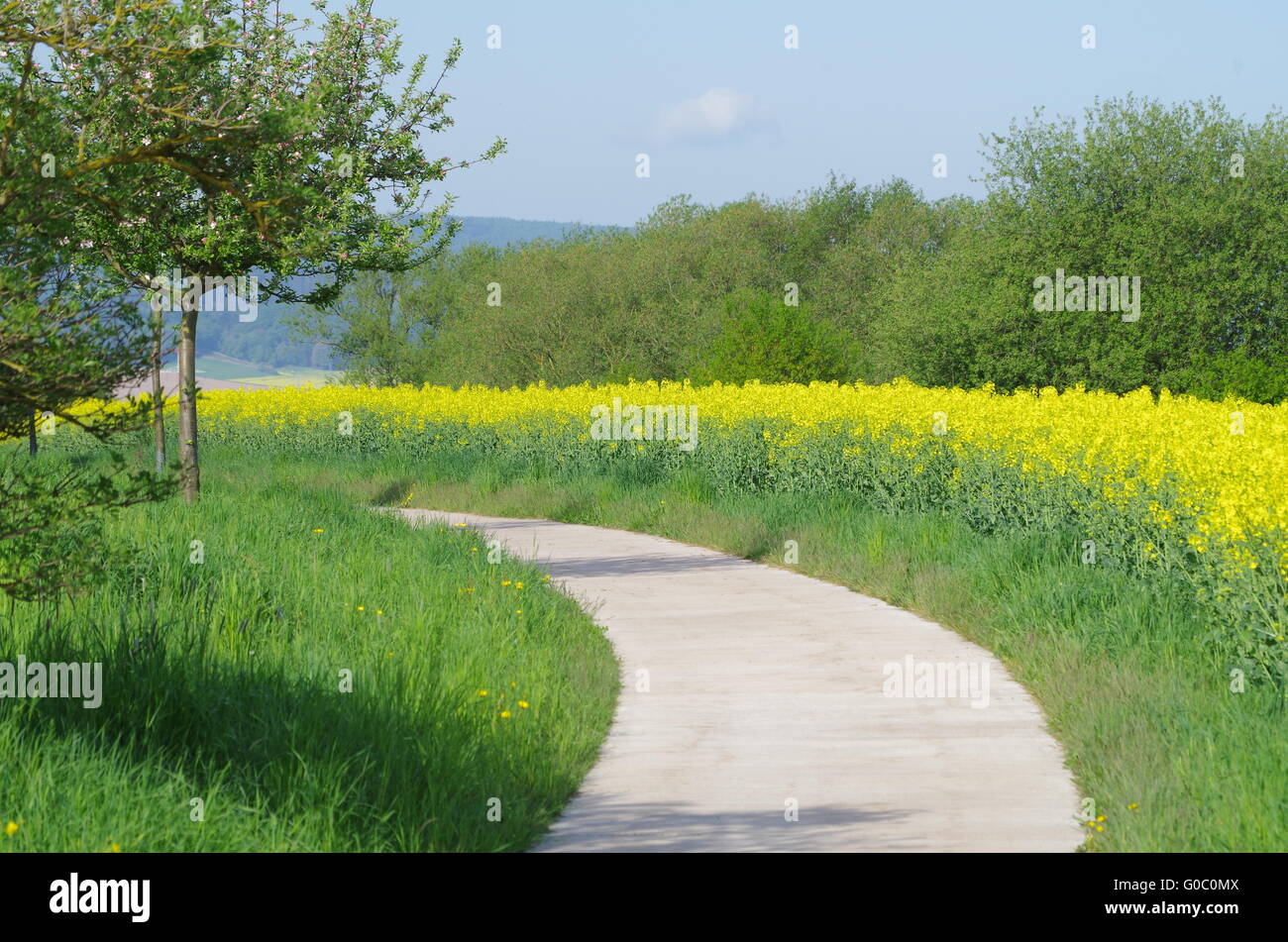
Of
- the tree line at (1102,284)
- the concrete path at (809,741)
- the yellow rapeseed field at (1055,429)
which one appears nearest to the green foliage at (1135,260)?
the tree line at (1102,284)

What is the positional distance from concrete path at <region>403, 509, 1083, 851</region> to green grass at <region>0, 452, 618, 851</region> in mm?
384

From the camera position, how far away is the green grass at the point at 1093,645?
18.6 ft

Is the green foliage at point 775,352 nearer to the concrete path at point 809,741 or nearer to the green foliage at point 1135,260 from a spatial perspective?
the green foliage at point 1135,260

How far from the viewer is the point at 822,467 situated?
18.7 metres

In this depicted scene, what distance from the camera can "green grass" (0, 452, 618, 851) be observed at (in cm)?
530

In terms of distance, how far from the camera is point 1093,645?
888 centimetres

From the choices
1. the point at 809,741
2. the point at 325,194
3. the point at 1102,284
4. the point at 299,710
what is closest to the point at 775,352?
the point at 1102,284

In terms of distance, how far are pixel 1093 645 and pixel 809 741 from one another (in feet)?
8.18

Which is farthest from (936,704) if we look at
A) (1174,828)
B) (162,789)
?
(162,789)

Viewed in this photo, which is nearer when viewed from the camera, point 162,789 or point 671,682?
point 162,789

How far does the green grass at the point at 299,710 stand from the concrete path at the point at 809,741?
38 cm

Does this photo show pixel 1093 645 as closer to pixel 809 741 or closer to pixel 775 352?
pixel 809 741
